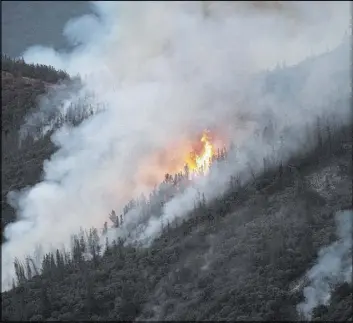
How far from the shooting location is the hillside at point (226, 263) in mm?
76250

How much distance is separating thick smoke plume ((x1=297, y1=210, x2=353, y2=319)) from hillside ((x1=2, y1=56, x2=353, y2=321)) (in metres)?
1.16

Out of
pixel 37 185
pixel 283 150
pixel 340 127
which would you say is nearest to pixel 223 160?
pixel 283 150

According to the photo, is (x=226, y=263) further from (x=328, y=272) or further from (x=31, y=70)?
(x=31, y=70)

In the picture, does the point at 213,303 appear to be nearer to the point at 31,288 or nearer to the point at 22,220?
the point at 31,288

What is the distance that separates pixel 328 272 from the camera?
76.0 m

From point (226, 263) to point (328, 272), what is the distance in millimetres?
14804

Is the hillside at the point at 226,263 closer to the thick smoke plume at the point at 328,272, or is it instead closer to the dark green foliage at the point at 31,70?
the thick smoke plume at the point at 328,272

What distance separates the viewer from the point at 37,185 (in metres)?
140

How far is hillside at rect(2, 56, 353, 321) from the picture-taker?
7625 cm

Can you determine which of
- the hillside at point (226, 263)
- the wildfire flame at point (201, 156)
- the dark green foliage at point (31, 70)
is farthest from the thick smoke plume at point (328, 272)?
the dark green foliage at point (31, 70)

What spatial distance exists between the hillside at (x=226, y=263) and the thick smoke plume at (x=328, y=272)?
116cm

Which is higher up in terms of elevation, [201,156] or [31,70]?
[31,70]

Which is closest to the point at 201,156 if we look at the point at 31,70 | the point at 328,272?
the point at 31,70

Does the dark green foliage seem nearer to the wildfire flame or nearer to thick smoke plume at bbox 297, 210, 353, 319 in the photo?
the wildfire flame
